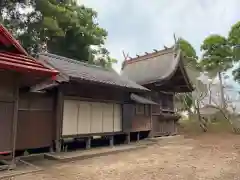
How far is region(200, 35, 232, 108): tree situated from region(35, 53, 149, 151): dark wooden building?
40.2 ft

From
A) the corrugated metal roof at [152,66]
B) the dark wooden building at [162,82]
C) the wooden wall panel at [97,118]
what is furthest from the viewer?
the corrugated metal roof at [152,66]

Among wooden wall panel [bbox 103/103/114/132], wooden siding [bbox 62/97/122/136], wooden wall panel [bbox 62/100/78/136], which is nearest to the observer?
wooden wall panel [bbox 62/100/78/136]

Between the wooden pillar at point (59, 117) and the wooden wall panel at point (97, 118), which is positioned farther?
the wooden wall panel at point (97, 118)

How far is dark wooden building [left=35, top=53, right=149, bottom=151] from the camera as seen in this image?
25.9 feet

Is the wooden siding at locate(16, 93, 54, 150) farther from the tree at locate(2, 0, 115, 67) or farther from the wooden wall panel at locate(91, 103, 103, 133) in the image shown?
the tree at locate(2, 0, 115, 67)

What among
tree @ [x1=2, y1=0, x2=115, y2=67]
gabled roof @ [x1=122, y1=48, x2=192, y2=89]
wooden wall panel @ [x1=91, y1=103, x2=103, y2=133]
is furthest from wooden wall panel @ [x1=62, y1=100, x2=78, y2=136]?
tree @ [x1=2, y1=0, x2=115, y2=67]

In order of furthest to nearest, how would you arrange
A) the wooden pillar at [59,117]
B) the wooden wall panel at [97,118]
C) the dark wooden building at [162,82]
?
1. the dark wooden building at [162,82]
2. the wooden wall panel at [97,118]
3. the wooden pillar at [59,117]

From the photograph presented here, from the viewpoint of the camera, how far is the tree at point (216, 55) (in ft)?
64.2

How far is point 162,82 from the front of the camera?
12.9 meters

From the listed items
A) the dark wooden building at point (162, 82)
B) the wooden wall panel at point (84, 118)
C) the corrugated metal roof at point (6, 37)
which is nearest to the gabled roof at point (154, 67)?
the dark wooden building at point (162, 82)

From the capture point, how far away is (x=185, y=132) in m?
17.3

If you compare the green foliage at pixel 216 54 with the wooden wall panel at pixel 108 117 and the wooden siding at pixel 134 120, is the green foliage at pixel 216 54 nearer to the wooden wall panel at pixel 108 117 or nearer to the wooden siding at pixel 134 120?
the wooden siding at pixel 134 120

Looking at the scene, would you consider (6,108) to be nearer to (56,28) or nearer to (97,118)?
(97,118)

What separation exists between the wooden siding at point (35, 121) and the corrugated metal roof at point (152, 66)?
698 cm
